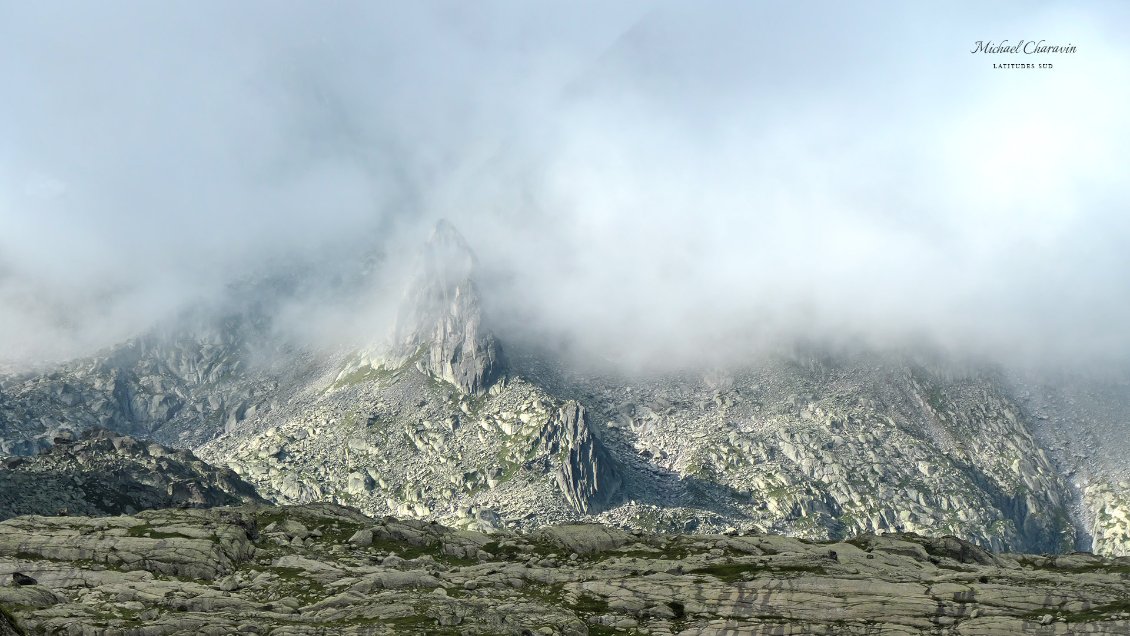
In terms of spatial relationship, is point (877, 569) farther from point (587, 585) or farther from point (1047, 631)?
point (587, 585)

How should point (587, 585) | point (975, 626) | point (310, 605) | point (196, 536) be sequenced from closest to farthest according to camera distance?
1. point (975, 626)
2. point (310, 605)
3. point (587, 585)
4. point (196, 536)

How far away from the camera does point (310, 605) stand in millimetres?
165000

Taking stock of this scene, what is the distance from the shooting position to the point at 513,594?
17800cm

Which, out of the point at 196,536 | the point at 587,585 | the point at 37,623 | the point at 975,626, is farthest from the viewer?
the point at 196,536

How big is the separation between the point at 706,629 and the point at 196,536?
96.1 meters

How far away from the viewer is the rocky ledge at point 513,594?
154 m

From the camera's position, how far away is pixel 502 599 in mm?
174250

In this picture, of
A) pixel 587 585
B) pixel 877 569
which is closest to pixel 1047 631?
pixel 877 569

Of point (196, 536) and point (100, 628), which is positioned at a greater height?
point (196, 536)

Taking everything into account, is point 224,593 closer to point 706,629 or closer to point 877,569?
point 706,629

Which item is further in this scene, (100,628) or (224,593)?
(224,593)

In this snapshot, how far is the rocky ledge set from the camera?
506ft

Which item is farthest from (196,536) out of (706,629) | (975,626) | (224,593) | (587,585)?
(975,626)

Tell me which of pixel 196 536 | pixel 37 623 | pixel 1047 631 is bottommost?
pixel 1047 631
